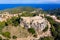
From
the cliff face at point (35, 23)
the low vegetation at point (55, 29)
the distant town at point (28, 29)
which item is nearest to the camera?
the distant town at point (28, 29)

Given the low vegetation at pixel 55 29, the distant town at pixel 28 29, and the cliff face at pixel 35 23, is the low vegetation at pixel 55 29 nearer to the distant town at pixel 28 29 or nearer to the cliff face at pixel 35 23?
the distant town at pixel 28 29

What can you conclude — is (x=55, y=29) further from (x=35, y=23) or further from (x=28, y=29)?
(x=28, y=29)

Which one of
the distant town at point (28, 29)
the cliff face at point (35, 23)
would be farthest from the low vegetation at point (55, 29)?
the cliff face at point (35, 23)

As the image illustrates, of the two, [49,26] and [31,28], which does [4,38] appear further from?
[49,26]

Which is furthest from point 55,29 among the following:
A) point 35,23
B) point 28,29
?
point 28,29

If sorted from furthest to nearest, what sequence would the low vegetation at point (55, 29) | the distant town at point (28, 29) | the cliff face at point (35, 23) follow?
the cliff face at point (35, 23) → the low vegetation at point (55, 29) → the distant town at point (28, 29)

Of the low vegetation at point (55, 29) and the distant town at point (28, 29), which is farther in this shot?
the low vegetation at point (55, 29)

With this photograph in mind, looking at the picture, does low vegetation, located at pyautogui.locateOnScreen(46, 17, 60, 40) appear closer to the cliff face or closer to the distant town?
the distant town

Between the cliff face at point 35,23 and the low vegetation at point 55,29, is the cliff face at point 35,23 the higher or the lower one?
the higher one

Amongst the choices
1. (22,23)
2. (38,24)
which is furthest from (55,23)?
(22,23)

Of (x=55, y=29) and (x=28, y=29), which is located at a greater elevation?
(x=28, y=29)

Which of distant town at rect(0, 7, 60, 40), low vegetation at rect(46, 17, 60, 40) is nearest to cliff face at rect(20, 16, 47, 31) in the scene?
distant town at rect(0, 7, 60, 40)
